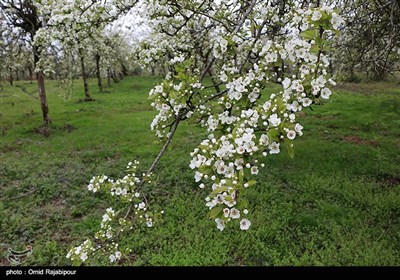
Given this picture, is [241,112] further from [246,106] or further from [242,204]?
[242,204]

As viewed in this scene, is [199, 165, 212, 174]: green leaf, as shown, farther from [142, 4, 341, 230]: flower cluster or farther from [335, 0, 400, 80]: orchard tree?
[335, 0, 400, 80]: orchard tree

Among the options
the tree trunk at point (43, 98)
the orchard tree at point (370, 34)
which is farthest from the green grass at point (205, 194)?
the orchard tree at point (370, 34)

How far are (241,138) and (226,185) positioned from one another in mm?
351

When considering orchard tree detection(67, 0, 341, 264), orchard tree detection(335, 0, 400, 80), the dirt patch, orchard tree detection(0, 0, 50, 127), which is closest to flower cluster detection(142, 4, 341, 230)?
orchard tree detection(67, 0, 341, 264)

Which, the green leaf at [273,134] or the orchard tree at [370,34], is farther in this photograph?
the orchard tree at [370,34]

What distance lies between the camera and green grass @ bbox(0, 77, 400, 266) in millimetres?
6941

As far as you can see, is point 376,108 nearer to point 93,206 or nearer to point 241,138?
point 93,206

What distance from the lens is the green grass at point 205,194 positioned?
6941mm

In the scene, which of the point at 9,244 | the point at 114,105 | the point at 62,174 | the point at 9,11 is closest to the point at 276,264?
the point at 9,244

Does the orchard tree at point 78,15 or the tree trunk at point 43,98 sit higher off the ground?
the orchard tree at point 78,15

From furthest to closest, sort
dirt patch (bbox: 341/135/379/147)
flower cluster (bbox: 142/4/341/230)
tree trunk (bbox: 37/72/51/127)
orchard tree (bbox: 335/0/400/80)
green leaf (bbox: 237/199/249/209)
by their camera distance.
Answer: tree trunk (bbox: 37/72/51/127)
dirt patch (bbox: 341/135/379/147)
orchard tree (bbox: 335/0/400/80)
flower cluster (bbox: 142/4/341/230)
green leaf (bbox: 237/199/249/209)

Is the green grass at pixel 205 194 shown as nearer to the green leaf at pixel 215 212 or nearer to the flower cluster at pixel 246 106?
the flower cluster at pixel 246 106

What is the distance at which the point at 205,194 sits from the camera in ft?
31.9

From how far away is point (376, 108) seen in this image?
19.4 metres
